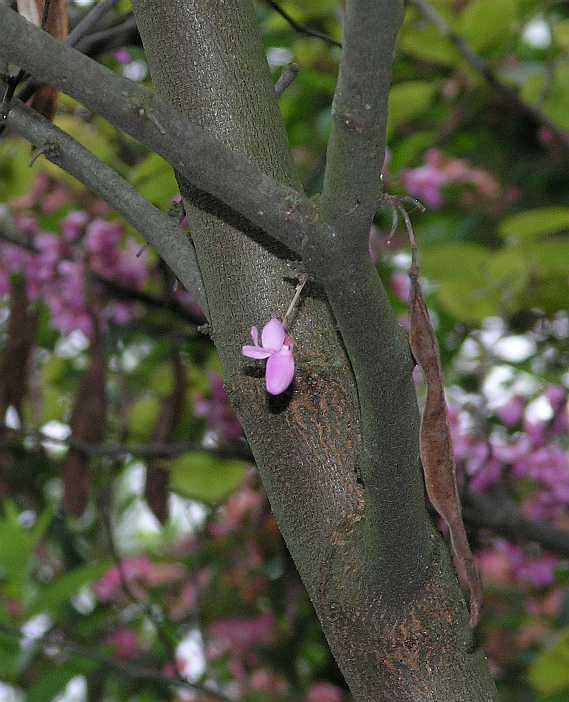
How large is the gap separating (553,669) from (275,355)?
1121 millimetres

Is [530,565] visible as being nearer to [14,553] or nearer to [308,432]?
[14,553]

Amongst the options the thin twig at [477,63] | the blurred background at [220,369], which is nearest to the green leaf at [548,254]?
the blurred background at [220,369]

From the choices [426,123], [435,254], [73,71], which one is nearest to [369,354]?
[73,71]

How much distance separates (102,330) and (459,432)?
2.23 ft

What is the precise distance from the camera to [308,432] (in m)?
0.59

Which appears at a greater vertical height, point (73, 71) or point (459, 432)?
point (459, 432)

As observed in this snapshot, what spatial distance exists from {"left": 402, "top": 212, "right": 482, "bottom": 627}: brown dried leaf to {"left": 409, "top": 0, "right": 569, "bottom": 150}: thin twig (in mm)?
1076

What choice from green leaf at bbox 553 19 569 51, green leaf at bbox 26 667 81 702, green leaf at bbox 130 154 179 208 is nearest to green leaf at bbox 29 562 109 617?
green leaf at bbox 26 667 81 702

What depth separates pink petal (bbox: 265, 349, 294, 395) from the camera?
57 cm

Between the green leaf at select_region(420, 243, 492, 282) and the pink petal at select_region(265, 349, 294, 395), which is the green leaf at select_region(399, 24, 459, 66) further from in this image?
the pink petal at select_region(265, 349, 294, 395)

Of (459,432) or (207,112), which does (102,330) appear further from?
(207,112)

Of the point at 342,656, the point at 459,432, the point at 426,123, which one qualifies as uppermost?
the point at 426,123

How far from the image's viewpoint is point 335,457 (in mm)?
591

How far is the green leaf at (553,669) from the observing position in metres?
1.46
